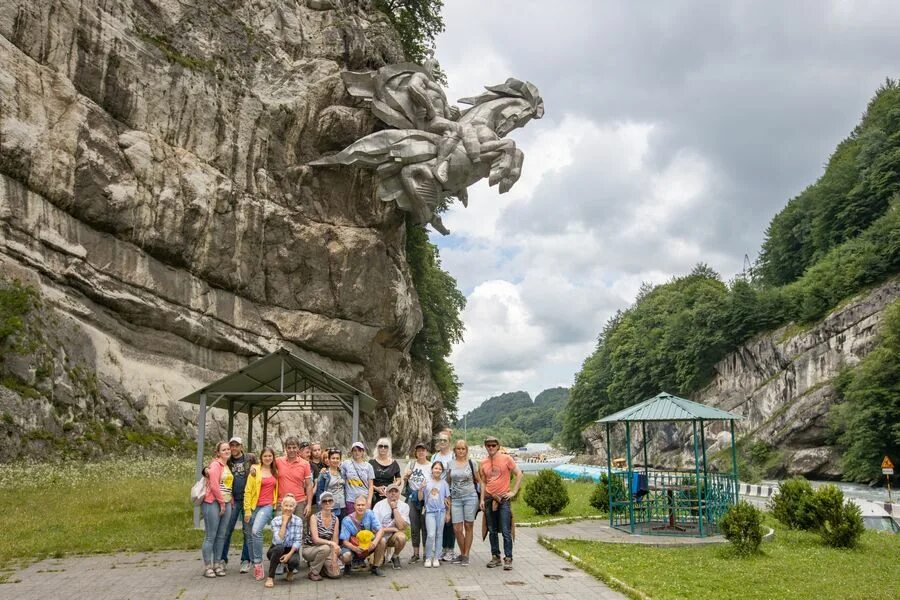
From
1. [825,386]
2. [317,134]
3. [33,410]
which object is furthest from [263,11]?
[825,386]

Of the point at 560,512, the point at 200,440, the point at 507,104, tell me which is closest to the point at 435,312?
the point at 507,104

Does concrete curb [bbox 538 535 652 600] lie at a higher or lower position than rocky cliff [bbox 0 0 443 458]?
lower

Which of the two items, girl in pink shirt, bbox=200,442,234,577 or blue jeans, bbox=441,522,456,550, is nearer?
girl in pink shirt, bbox=200,442,234,577

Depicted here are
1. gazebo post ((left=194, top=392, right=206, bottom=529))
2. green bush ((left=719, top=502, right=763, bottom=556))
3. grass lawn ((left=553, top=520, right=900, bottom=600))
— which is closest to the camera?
grass lawn ((left=553, top=520, right=900, bottom=600))

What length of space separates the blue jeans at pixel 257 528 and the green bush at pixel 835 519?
32.7 feet

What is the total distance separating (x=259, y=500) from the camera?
30.0ft

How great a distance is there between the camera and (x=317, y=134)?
30.8 m

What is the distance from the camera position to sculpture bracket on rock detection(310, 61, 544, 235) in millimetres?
31094

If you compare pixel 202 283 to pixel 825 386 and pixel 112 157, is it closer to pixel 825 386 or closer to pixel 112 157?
pixel 112 157

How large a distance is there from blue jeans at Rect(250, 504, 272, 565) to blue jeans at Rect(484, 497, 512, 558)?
2.89 m

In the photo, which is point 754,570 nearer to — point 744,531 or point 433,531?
point 744,531

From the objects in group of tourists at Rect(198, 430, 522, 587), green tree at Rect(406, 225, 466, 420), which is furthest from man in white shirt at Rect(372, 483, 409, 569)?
green tree at Rect(406, 225, 466, 420)

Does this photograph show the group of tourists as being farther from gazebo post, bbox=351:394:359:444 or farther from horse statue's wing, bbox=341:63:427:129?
horse statue's wing, bbox=341:63:427:129

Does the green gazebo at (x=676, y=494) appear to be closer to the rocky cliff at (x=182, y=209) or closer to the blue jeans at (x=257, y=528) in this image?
the blue jeans at (x=257, y=528)
